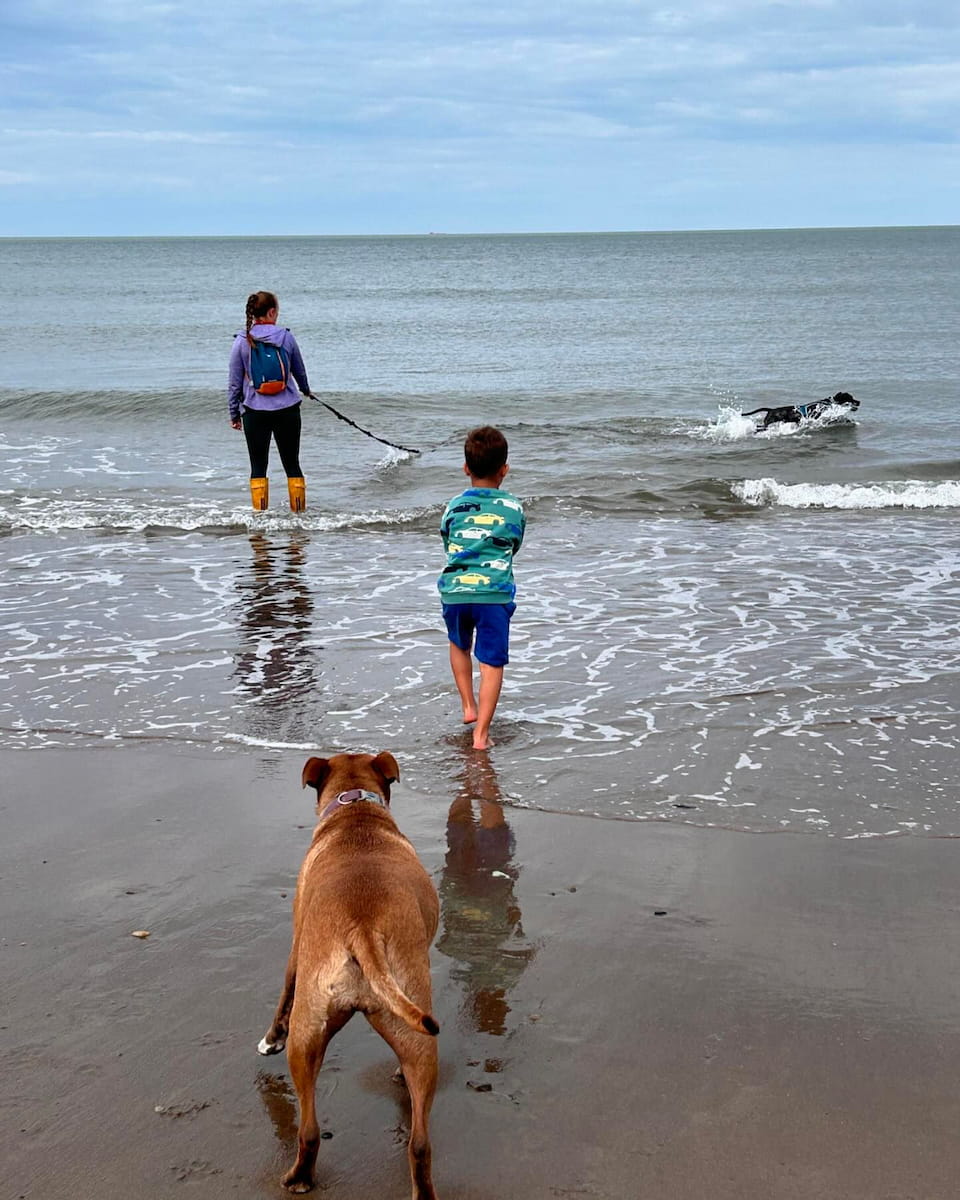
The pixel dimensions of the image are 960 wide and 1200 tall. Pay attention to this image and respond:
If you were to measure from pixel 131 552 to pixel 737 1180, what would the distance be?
902 cm

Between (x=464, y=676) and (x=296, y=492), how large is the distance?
643 cm

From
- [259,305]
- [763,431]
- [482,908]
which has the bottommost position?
[763,431]

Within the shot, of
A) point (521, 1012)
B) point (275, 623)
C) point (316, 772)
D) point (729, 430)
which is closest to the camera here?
A: point (521, 1012)

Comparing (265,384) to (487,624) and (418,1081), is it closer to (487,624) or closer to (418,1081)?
(487,624)

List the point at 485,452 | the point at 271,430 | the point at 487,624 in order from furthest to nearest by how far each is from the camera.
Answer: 1. the point at 271,430
2. the point at 487,624
3. the point at 485,452

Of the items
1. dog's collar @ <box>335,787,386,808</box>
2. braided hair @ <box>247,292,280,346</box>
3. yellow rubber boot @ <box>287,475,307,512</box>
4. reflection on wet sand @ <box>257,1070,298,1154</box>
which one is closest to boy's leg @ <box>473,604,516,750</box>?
dog's collar @ <box>335,787,386,808</box>

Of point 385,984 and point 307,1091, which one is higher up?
point 385,984

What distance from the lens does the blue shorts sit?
19.2ft

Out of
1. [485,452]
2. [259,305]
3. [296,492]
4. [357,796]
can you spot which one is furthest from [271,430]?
[357,796]

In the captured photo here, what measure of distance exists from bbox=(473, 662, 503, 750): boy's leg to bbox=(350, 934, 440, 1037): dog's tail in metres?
3.00

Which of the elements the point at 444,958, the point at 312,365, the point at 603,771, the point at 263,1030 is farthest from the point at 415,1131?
the point at 312,365

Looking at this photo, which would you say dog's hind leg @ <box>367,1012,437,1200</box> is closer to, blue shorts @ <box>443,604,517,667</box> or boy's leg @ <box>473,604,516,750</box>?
boy's leg @ <box>473,604,516,750</box>

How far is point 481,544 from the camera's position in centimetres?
578

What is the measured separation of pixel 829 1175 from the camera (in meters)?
2.72
